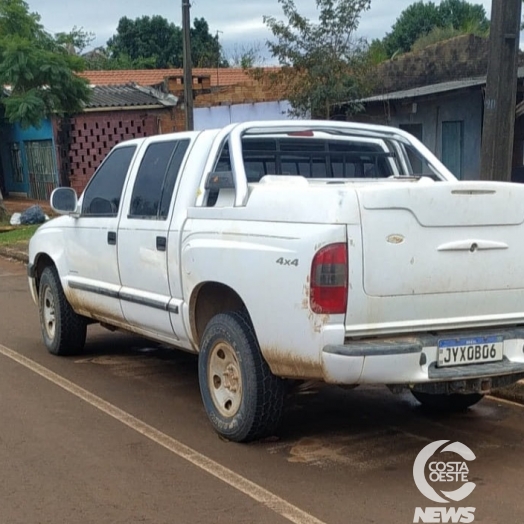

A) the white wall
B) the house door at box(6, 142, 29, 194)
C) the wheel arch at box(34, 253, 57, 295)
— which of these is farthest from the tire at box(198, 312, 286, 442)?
the house door at box(6, 142, 29, 194)

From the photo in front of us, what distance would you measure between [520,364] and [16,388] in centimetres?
378

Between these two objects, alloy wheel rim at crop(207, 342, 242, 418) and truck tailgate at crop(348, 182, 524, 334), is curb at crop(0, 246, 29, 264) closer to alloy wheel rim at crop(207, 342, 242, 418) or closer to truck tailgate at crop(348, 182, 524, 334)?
alloy wheel rim at crop(207, 342, 242, 418)

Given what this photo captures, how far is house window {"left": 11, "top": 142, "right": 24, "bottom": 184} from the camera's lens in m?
31.0

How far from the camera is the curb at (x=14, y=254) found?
1564 cm

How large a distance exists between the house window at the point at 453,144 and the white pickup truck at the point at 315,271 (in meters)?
10.8

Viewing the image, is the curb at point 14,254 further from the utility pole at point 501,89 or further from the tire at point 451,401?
the tire at point 451,401

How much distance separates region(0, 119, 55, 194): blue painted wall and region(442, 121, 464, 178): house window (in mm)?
14293

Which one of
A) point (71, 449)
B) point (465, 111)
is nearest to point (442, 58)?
point (465, 111)

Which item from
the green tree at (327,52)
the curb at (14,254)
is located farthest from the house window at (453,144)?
the curb at (14,254)

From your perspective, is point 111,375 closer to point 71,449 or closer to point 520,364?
point 71,449

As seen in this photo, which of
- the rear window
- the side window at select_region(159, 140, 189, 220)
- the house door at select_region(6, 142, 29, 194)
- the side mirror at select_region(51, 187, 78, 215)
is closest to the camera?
the side window at select_region(159, 140, 189, 220)

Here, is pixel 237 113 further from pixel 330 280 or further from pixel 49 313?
pixel 330 280

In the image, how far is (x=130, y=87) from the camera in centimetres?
2956

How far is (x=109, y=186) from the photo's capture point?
701 centimetres
